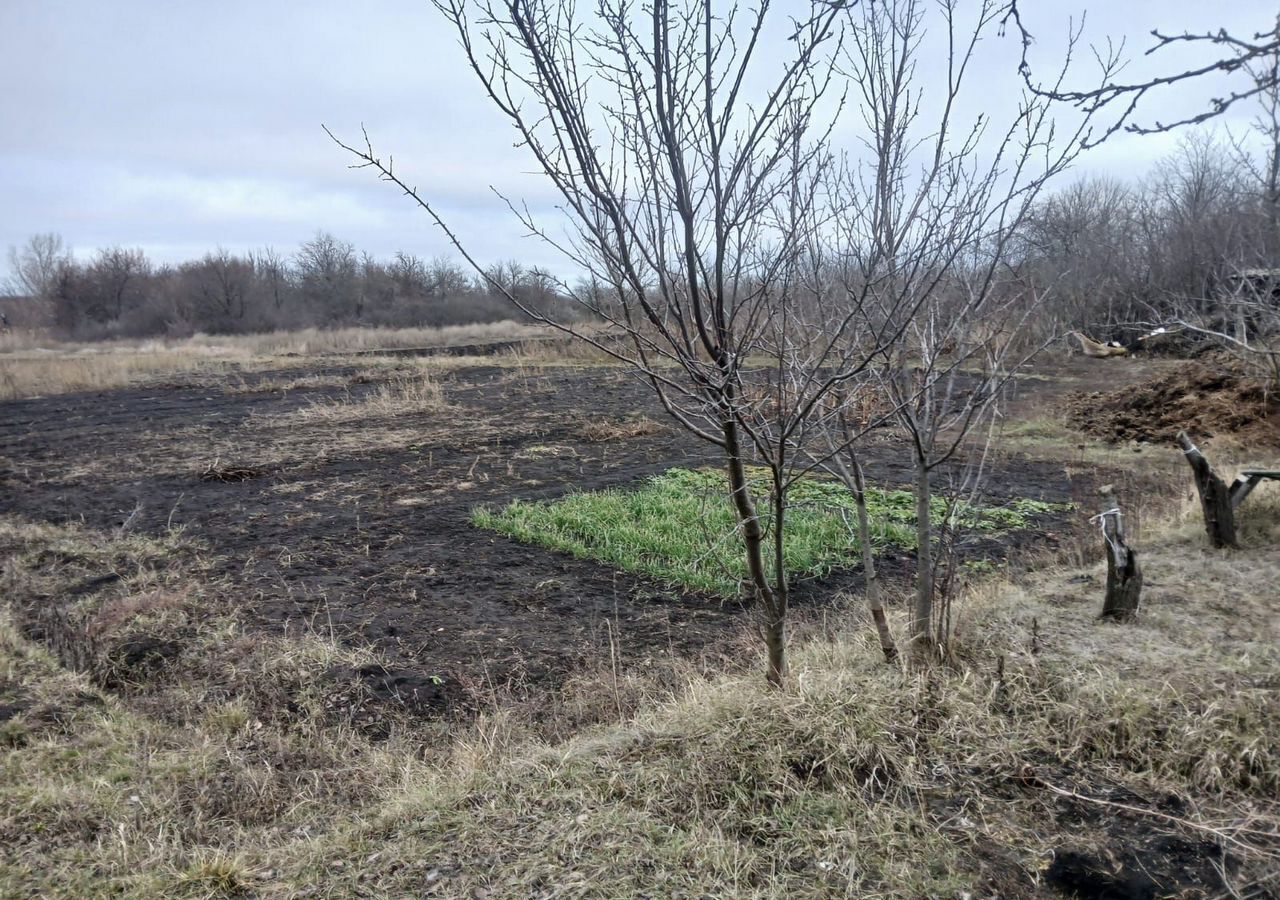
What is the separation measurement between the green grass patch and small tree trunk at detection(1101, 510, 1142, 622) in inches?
→ 83.2

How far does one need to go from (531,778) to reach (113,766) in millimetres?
2093

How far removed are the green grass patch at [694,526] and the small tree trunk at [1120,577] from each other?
211 cm

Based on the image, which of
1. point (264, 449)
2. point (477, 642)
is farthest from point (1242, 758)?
point (264, 449)

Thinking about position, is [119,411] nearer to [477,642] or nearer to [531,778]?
[477,642]

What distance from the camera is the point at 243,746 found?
13.2 feet

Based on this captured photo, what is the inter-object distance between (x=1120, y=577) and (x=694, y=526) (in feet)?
13.3

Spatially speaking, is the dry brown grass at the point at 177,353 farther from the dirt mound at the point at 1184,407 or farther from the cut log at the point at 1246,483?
the cut log at the point at 1246,483

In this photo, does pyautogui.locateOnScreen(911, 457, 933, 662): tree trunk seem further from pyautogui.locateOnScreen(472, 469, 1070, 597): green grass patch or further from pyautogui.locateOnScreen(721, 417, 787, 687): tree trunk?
pyautogui.locateOnScreen(472, 469, 1070, 597): green grass patch

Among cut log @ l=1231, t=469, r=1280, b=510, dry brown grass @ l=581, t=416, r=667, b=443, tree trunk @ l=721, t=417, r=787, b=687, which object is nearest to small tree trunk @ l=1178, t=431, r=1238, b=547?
cut log @ l=1231, t=469, r=1280, b=510

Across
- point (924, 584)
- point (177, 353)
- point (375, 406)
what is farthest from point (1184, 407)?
point (177, 353)

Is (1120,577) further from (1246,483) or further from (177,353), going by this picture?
(177,353)

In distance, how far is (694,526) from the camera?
7555 mm

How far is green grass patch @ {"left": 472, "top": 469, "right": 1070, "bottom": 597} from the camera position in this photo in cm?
661

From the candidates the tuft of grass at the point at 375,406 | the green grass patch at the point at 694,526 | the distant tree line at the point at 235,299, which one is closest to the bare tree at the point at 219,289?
the distant tree line at the point at 235,299
